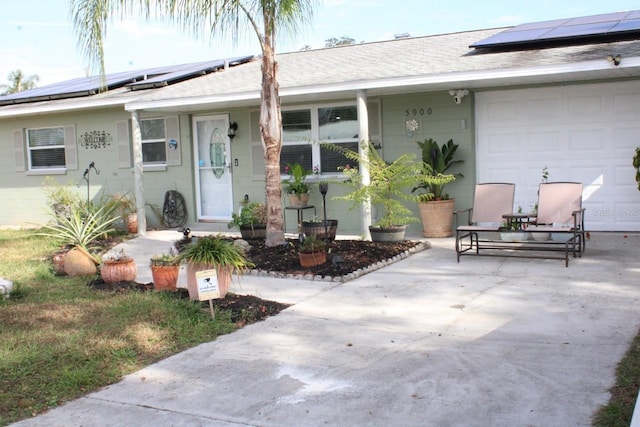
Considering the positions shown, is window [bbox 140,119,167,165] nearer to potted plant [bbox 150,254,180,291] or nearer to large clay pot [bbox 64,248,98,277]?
large clay pot [bbox 64,248,98,277]

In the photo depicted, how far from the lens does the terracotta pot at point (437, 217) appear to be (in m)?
10.4

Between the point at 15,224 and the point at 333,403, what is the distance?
13901mm

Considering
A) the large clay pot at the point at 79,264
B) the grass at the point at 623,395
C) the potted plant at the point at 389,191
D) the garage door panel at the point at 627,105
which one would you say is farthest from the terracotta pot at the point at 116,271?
the garage door panel at the point at 627,105

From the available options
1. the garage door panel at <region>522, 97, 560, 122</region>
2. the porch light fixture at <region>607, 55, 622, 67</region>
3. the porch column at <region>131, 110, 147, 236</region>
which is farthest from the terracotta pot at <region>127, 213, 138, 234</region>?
the porch light fixture at <region>607, 55, 622, 67</region>

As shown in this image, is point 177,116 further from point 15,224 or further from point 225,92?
point 15,224

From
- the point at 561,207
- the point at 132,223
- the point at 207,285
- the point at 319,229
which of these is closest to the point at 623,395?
the point at 207,285

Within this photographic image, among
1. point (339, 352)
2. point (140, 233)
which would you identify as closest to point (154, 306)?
point (339, 352)

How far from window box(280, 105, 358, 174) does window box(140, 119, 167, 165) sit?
3012mm

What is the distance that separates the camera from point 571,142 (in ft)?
33.4

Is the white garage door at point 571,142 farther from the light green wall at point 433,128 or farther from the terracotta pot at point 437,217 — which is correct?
the terracotta pot at point 437,217

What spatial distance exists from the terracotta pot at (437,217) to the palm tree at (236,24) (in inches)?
102

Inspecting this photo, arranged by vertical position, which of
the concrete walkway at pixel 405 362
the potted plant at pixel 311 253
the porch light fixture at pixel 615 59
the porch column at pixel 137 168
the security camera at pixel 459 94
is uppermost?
the porch light fixture at pixel 615 59

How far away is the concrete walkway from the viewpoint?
376 cm

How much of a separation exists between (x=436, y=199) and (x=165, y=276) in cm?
510
